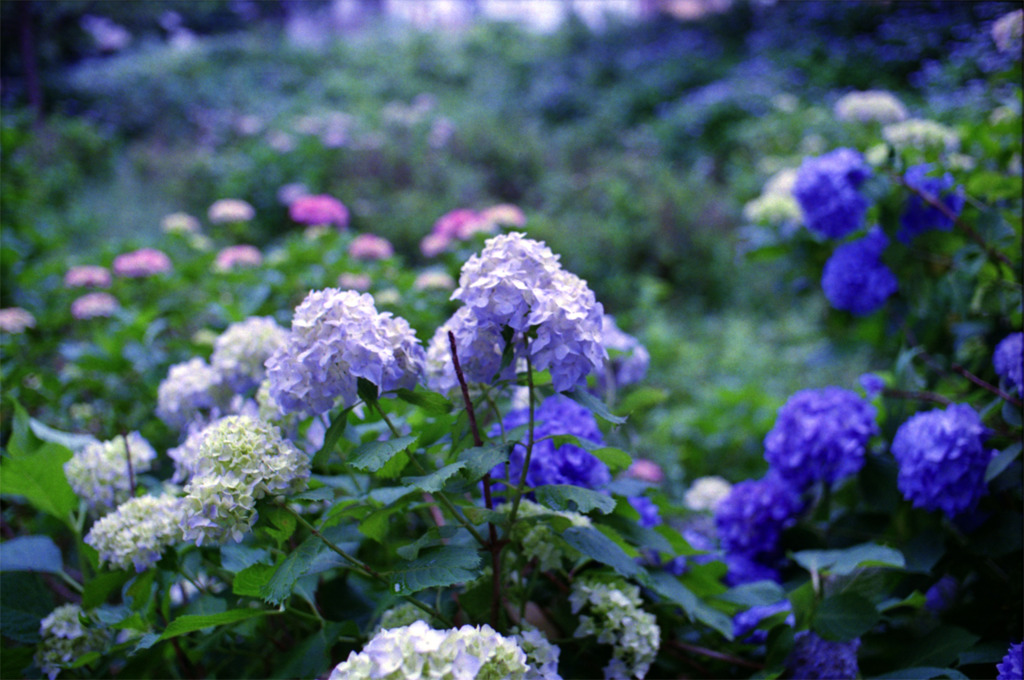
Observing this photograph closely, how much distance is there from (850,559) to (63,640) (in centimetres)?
111

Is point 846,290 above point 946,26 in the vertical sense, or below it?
below

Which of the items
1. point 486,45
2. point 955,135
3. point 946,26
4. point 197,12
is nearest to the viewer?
point 955,135

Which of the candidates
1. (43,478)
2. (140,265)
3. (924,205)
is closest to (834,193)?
(924,205)

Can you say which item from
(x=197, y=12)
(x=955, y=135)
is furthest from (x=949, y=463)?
(x=197, y=12)

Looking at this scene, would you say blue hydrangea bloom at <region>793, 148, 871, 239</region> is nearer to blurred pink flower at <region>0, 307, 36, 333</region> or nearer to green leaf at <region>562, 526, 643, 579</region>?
green leaf at <region>562, 526, 643, 579</region>

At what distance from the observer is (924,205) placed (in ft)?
4.65

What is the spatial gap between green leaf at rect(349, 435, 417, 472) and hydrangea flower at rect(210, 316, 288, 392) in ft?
1.35

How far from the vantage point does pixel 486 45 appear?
35.0ft

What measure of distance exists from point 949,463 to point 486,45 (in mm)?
10788

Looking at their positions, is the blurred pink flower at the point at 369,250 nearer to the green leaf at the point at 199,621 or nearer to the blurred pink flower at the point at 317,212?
the blurred pink flower at the point at 317,212

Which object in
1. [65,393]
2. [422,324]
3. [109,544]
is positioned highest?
[109,544]

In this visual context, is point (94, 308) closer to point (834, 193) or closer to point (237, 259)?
point (237, 259)

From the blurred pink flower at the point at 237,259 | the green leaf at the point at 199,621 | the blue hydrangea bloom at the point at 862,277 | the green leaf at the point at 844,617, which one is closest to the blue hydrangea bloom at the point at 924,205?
the blue hydrangea bloom at the point at 862,277

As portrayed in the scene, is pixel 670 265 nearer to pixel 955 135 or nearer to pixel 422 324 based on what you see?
pixel 955 135
